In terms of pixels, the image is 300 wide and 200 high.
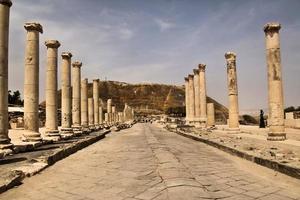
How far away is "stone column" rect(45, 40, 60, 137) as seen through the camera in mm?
18406

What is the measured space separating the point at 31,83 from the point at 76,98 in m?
9.54

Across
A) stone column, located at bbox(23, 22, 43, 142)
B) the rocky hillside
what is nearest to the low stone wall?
stone column, located at bbox(23, 22, 43, 142)

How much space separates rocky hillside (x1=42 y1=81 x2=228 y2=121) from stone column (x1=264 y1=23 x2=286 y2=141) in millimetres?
111731

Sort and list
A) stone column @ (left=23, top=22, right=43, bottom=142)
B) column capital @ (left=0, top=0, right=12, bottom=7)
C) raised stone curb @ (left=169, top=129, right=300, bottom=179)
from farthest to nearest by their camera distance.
Answer: stone column @ (left=23, top=22, right=43, bottom=142) → column capital @ (left=0, top=0, right=12, bottom=7) → raised stone curb @ (left=169, top=129, right=300, bottom=179)

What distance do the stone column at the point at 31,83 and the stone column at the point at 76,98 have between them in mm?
8568

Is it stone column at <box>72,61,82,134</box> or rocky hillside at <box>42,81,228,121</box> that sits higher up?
rocky hillside at <box>42,81,228,121</box>

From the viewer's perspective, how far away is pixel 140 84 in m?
149

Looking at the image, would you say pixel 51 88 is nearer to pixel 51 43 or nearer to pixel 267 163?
pixel 51 43

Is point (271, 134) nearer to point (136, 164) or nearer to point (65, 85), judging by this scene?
point (136, 164)

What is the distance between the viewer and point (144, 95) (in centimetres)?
14212

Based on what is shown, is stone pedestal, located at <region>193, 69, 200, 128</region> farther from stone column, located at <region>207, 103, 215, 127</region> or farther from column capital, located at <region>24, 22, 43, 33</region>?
column capital, located at <region>24, 22, 43, 33</region>

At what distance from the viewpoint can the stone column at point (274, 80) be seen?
16688 mm

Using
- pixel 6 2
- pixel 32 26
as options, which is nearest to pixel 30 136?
pixel 32 26

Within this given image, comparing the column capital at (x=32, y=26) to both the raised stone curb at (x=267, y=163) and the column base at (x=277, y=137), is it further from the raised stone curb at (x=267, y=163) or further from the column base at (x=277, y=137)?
the column base at (x=277, y=137)
